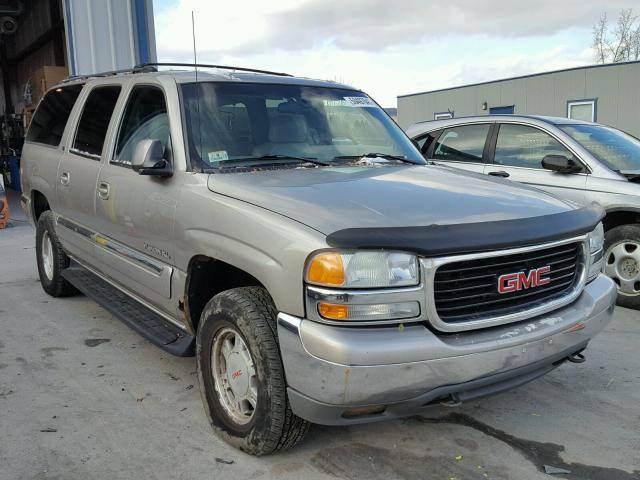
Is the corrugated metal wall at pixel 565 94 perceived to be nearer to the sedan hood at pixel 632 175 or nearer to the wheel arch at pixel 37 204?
the sedan hood at pixel 632 175

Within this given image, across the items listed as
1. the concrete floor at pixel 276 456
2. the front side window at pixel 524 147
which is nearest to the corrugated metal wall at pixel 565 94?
the front side window at pixel 524 147

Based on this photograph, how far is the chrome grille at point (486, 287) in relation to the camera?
246cm

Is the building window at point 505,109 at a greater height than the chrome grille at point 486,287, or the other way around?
the building window at point 505,109

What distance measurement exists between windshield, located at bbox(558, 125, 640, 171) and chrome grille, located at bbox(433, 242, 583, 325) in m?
3.20

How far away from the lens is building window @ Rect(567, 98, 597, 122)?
71.6 ft

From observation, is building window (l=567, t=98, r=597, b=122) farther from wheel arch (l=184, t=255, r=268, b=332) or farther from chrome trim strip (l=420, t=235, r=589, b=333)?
wheel arch (l=184, t=255, r=268, b=332)

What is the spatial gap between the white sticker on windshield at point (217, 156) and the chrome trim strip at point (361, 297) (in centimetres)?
125

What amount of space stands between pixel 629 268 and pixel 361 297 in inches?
157

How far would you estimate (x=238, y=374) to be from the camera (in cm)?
286

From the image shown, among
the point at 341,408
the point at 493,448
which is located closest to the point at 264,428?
the point at 341,408

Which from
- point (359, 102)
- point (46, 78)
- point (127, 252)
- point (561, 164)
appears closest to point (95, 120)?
point (127, 252)

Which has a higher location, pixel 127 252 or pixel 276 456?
pixel 127 252

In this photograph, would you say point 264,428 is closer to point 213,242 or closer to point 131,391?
point 213,242

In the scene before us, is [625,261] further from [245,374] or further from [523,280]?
[245,374]
